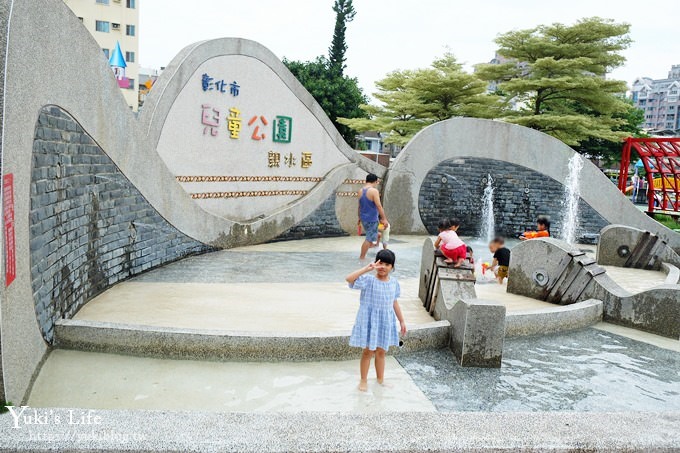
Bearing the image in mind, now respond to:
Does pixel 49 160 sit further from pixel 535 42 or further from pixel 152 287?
pixel 535 42

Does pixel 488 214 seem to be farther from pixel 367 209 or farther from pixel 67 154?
pixel 67 154

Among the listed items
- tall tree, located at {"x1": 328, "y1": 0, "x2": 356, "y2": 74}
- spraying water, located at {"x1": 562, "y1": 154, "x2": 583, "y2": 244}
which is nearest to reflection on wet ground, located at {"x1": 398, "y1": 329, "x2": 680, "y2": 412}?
spraying water, located at {"x1": 562, "y1": 154, "x2": 583, "y2": 244}

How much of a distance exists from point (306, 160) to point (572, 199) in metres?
7.20

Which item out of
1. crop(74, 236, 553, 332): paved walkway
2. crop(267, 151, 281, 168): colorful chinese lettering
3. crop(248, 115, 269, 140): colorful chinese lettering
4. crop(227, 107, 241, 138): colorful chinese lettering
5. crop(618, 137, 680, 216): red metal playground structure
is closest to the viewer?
crop(74, 236, 553, 332): paved walkway

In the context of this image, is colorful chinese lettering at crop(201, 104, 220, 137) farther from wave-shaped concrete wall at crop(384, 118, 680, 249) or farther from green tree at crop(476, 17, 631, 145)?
green tree at crop(476, 17, 631, 145)

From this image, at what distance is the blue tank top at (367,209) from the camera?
9453mm

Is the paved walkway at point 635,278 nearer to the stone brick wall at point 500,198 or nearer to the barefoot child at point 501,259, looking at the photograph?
the barefoot child at point 501,259

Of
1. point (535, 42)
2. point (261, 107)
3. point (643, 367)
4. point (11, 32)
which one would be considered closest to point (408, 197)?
point (261, 107)

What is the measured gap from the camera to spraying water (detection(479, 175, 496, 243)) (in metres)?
14.9

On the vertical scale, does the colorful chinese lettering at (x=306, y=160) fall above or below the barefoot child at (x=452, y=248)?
above

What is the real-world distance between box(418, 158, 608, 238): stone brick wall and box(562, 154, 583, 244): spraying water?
0.13 metres

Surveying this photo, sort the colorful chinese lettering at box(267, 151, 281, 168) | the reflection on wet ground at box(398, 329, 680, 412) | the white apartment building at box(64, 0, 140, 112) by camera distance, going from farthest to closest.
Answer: the white apartment building at box(64, 0, 140, 112) → the colorful chinese lettering at box(267, 151, 281, 168) → the reflection on wet ground at box(398, 329, 680, 412)

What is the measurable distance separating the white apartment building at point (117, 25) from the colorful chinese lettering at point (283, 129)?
108 feet

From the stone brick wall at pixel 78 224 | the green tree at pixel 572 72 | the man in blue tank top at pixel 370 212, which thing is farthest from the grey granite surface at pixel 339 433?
the green tree at pixel 572 72
